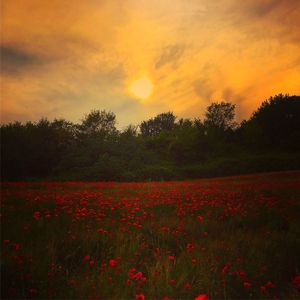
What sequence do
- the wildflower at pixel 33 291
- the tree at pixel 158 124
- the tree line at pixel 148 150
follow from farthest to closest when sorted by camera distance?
the tree at pixel 158 124, the tree line at pixel 148 150, the wildflower at pixel 33 291

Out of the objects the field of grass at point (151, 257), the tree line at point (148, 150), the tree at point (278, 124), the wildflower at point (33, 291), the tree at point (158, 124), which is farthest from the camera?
the tree at point (158, 124)

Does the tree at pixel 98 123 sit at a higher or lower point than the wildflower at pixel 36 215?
higher

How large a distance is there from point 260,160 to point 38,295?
125 feet

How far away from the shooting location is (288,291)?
430 centimetres

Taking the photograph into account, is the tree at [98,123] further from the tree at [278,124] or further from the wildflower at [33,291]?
the wildflower at [33,291]

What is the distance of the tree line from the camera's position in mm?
34094

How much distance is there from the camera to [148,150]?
155 ft

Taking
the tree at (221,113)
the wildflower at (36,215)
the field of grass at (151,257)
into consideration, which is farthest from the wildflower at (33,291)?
the tree at (221,113)

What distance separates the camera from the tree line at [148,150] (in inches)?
1342

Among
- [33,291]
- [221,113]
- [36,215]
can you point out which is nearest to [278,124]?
[221,113]

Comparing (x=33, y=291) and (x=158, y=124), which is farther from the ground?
(x=158, y=124)

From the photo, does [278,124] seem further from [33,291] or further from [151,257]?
[33,291]

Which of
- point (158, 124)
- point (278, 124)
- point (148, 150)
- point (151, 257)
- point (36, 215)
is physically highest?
point (158, 124)

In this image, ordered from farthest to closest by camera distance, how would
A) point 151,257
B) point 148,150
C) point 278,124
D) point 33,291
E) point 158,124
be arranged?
point 158,124, point 278,124, point 148,150, point 151,257, point 33,291
